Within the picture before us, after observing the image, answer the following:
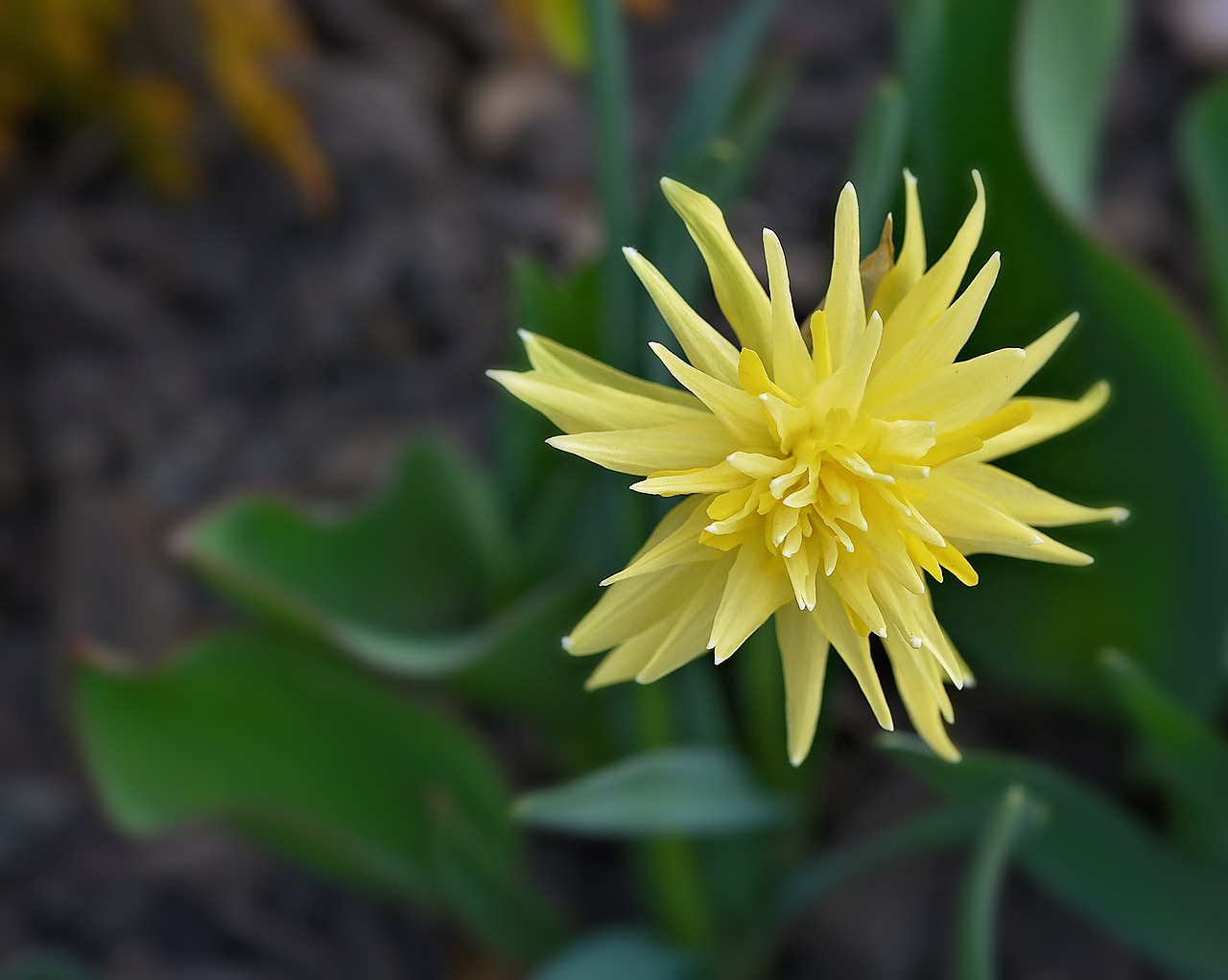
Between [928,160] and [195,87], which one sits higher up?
[195,87]

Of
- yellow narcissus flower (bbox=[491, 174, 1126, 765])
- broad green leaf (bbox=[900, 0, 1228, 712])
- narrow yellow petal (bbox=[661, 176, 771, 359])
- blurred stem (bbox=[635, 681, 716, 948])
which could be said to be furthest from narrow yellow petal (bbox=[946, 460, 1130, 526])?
blurred stem (bbox=[635, 681, 716, 948])

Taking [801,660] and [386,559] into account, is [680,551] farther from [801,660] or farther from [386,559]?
[386,559]

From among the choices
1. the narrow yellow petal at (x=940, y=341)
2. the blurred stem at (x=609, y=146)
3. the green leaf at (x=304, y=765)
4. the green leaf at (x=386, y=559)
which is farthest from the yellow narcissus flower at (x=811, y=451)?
the green leaf at (x=304, y=765)

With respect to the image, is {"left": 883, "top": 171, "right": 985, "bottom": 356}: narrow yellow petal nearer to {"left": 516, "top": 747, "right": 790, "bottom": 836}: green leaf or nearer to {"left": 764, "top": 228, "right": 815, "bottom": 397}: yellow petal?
{"left": 764, "top": 228, "right": 815, "bottom": 397}: yellow petal

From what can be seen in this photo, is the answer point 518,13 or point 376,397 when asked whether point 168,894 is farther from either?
point 518,13

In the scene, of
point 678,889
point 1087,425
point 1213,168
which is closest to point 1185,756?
point 1087,425

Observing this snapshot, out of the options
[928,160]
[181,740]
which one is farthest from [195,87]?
[928,160]
